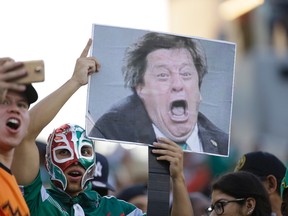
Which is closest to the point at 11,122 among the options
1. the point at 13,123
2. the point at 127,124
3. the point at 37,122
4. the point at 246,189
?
the point at 13,123

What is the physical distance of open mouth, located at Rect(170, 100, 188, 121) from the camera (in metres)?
7.68

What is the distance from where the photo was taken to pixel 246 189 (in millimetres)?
7938

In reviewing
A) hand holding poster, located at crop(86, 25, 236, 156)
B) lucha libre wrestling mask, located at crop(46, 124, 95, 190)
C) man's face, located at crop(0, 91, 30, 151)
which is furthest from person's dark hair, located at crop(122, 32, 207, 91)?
man's face, located at crop(0, 91, 30, 151)

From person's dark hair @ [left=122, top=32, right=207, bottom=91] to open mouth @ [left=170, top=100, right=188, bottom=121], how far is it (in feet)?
0.93

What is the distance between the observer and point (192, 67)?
7.76 m

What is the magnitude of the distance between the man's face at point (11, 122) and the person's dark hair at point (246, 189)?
6.40ft

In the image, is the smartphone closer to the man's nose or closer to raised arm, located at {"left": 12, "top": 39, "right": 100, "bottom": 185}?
raised arm, located at {"left": 12, "top": 39, "right": 100, "bottom": 185}

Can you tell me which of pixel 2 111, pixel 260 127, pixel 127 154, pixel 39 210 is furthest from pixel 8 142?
pixel 260 127

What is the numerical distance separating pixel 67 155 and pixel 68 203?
0.33 m

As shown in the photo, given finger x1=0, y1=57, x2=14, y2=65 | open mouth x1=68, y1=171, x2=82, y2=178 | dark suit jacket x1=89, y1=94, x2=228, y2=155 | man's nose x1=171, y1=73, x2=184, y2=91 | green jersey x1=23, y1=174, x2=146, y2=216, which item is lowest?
green jersey x1=23, y1=174, x2=146, y2=216

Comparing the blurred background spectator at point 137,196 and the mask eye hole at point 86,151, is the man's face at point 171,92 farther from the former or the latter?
the blurred background spectator at point 137,196

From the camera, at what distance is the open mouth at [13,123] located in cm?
647

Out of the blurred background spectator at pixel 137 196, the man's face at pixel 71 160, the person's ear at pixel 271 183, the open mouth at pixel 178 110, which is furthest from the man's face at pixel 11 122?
the blurred background spectator at pixel 137 196

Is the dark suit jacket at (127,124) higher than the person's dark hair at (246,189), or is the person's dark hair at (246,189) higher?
the dark suit jacket at (127,124)
